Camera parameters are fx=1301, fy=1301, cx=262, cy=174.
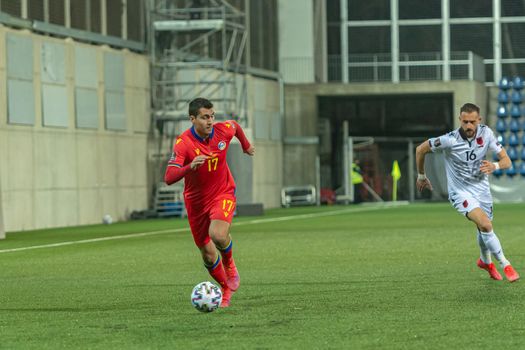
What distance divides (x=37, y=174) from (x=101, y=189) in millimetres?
4105

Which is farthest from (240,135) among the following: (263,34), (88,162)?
(263,34)

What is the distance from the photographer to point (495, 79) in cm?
6112

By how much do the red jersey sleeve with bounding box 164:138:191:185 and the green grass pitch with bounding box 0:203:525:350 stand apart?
4.16 feet

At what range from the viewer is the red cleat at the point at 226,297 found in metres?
12.8

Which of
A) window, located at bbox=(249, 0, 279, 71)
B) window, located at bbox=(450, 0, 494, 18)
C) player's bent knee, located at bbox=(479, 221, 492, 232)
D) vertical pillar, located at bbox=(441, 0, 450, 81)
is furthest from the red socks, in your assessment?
window, located at bbox=(450, 0, 494, 18)

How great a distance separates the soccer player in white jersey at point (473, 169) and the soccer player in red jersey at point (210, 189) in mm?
2908

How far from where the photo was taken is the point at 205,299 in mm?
11922

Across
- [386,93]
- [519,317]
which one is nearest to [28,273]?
[519,317]

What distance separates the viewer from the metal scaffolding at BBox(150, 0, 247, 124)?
145ft

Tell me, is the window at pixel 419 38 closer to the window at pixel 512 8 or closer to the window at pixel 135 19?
the window at pixel 512 8

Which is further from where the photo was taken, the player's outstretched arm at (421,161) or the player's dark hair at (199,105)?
the player's outstretched arm at (421,161)

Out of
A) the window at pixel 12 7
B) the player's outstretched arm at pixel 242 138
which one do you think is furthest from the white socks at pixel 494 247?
the window at pixel 12 7

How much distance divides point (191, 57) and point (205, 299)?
117ft

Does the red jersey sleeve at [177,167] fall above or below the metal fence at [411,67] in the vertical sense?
below
